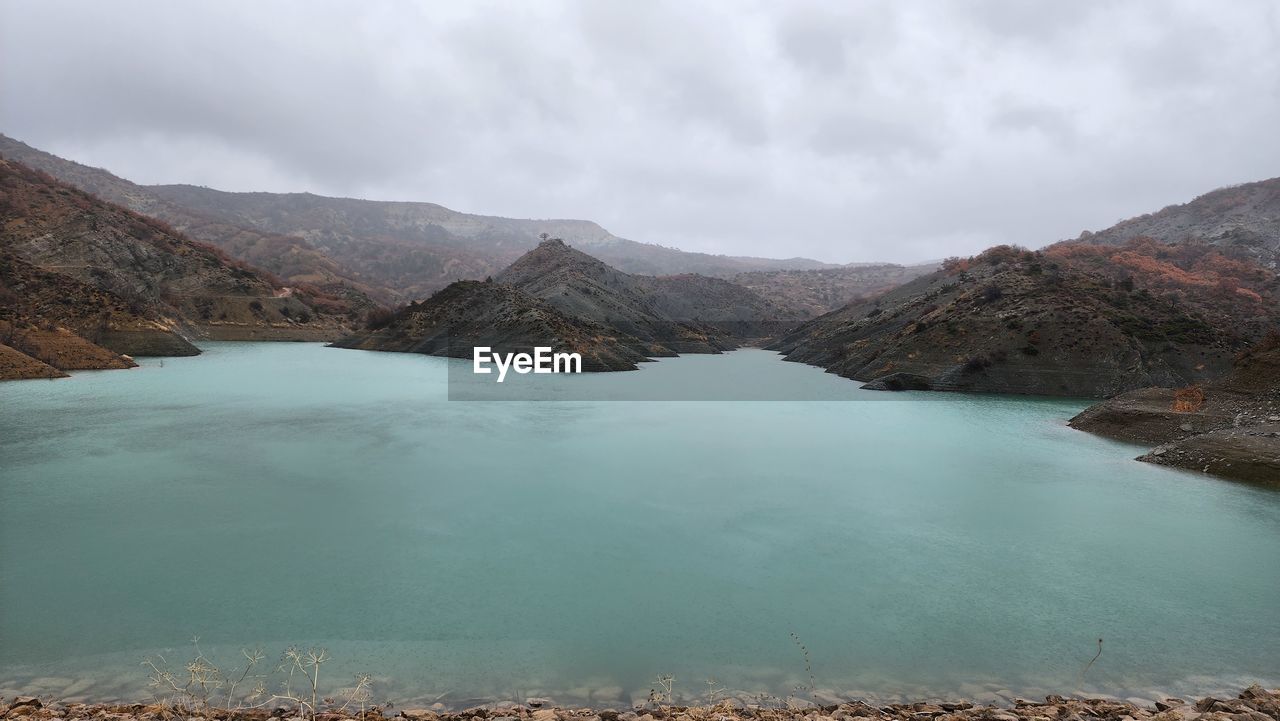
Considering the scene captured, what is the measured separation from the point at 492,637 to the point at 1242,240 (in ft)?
497

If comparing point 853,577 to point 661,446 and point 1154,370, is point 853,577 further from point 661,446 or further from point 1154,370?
point 1154,370

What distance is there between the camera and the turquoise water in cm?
877

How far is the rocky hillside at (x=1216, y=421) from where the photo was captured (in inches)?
861

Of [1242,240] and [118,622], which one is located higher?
[1242,240]

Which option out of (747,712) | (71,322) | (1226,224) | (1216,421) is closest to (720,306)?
(1226,224)

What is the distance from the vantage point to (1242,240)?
110 metres

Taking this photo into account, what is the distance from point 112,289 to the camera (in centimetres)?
7662

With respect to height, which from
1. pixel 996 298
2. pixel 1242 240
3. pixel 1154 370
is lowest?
pixel 1154 370

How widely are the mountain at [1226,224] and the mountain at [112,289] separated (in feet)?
501

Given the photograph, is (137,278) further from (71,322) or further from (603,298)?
(603,298)

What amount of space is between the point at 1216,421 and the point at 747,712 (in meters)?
29.3

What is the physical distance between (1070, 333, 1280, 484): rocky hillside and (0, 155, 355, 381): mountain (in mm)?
61290

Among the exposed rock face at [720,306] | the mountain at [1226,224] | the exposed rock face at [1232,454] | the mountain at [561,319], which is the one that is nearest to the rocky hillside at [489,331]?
the mountain at [561,319]

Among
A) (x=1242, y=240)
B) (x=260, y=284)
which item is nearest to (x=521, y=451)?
(x=260, y=284)
